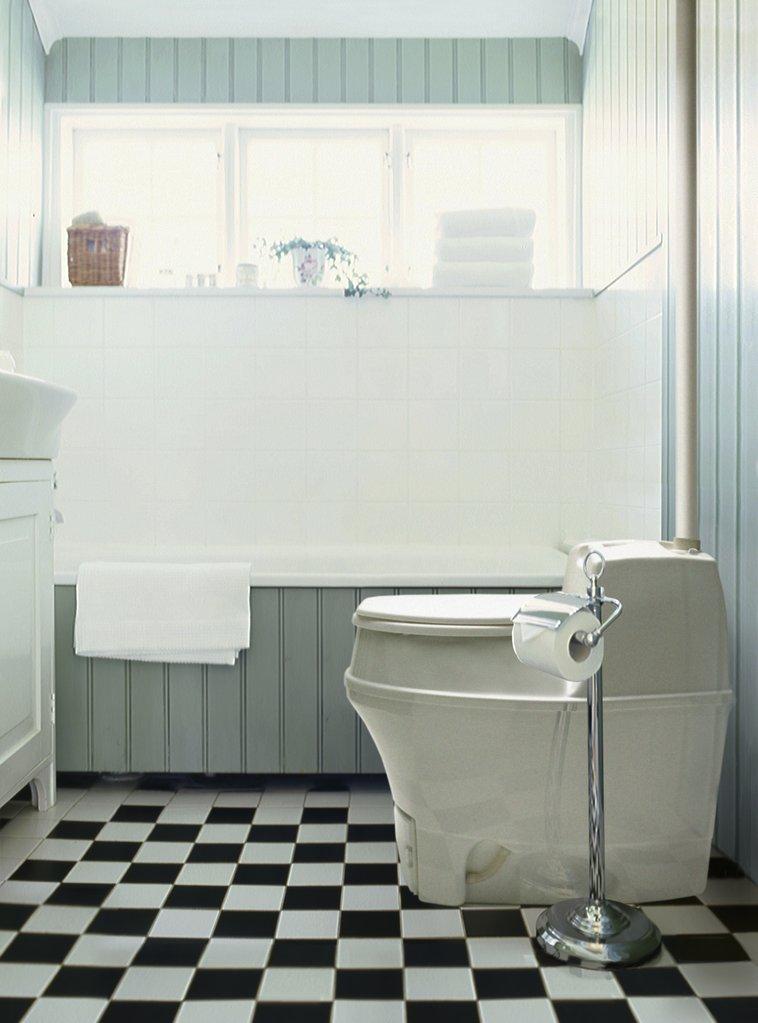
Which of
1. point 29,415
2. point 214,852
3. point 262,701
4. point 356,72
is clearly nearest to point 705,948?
point 214,852

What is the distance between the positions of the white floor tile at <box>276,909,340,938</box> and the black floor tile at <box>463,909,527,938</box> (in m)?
0.24

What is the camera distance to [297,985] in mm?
1512

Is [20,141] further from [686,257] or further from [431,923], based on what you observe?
[431,923]

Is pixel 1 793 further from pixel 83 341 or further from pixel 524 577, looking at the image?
pixel 83 341

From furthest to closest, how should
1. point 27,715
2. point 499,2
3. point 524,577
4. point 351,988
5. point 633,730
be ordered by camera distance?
point 499,2 → point 524,577 → point 27,715 → point 633,730 → point 351,988

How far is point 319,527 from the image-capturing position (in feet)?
10.8

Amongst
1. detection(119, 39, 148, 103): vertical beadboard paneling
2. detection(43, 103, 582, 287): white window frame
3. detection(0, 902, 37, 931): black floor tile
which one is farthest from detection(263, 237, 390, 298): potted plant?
detection(0, 902, 37, 931): black floor tile

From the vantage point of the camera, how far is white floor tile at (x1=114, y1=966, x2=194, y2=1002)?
1.47 meters

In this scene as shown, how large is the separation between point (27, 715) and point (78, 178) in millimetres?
2180

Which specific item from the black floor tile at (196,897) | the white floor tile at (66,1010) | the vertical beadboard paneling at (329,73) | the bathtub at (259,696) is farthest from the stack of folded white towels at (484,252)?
the white floor tile at (66,1010)

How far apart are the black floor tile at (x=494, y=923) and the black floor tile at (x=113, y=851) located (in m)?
0.75

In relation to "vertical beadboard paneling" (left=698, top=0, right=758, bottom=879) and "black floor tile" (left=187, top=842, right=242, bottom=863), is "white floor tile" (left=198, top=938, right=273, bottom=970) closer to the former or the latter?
"black floor tile" (left=187, top=842, right=242, bottom=863)

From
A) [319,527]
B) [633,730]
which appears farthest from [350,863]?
[319,527]

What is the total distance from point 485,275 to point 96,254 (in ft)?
4.40
